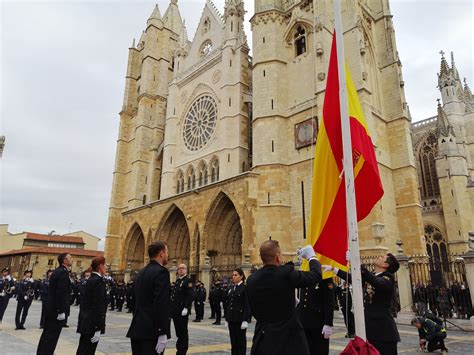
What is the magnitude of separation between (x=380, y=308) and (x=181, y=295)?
11.6 ft

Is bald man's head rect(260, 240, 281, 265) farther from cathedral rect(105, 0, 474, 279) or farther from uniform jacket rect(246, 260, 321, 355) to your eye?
cathedral rect(105, 0, 474, 279)

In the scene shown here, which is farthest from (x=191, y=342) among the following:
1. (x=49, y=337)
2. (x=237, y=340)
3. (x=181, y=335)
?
(x=49, y=337)

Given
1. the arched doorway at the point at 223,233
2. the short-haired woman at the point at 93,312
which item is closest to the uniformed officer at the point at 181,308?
the short-haired woman at the point at 93,312

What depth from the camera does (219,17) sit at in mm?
26219

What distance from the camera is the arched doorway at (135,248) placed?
82.9 feet

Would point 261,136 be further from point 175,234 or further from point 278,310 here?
point 278,310

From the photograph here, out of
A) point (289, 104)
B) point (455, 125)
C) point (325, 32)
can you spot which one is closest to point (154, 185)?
point (289, 104)

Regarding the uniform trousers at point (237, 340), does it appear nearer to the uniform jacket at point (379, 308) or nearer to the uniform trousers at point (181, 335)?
the uniform trousers at point (181, 335)

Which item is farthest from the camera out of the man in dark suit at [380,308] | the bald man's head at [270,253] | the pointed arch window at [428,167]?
the pointed arch window at [428,167]

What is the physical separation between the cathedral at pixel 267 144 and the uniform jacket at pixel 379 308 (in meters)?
8.68

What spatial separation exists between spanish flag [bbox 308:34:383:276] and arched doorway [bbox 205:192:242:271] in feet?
49.4

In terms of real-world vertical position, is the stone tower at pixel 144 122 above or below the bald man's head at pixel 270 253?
above

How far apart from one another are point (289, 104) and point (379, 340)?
666 inches

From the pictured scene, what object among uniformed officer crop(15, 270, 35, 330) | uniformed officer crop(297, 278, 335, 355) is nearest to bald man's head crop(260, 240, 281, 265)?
uniformed officer crop(297, 278, 335, 355)
